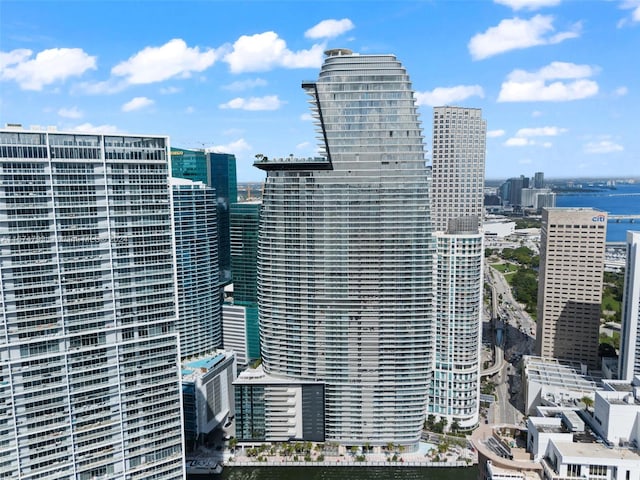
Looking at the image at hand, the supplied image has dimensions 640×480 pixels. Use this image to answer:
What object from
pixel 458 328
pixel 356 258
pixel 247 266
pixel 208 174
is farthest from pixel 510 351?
pixel 208 174

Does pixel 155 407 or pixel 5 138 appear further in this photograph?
pixel 155 407

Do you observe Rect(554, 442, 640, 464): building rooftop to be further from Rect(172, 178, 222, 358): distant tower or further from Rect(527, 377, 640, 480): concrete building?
Rect(172, 178, 222, 358): distant tower

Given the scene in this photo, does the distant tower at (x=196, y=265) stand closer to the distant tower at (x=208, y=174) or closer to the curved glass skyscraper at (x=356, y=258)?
the distant tower at (x=208, y=174)

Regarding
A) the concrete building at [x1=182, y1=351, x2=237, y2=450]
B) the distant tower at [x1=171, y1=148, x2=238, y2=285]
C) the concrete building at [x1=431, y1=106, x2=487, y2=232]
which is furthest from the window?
the concrete building at [x1=431, y1=106, x2=487, y2=232]

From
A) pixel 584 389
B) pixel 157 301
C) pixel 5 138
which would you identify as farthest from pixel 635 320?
pixel 5 138

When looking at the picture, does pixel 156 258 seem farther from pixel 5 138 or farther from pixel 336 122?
pixel 336 122

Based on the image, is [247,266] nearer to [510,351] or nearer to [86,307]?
[86,307]
